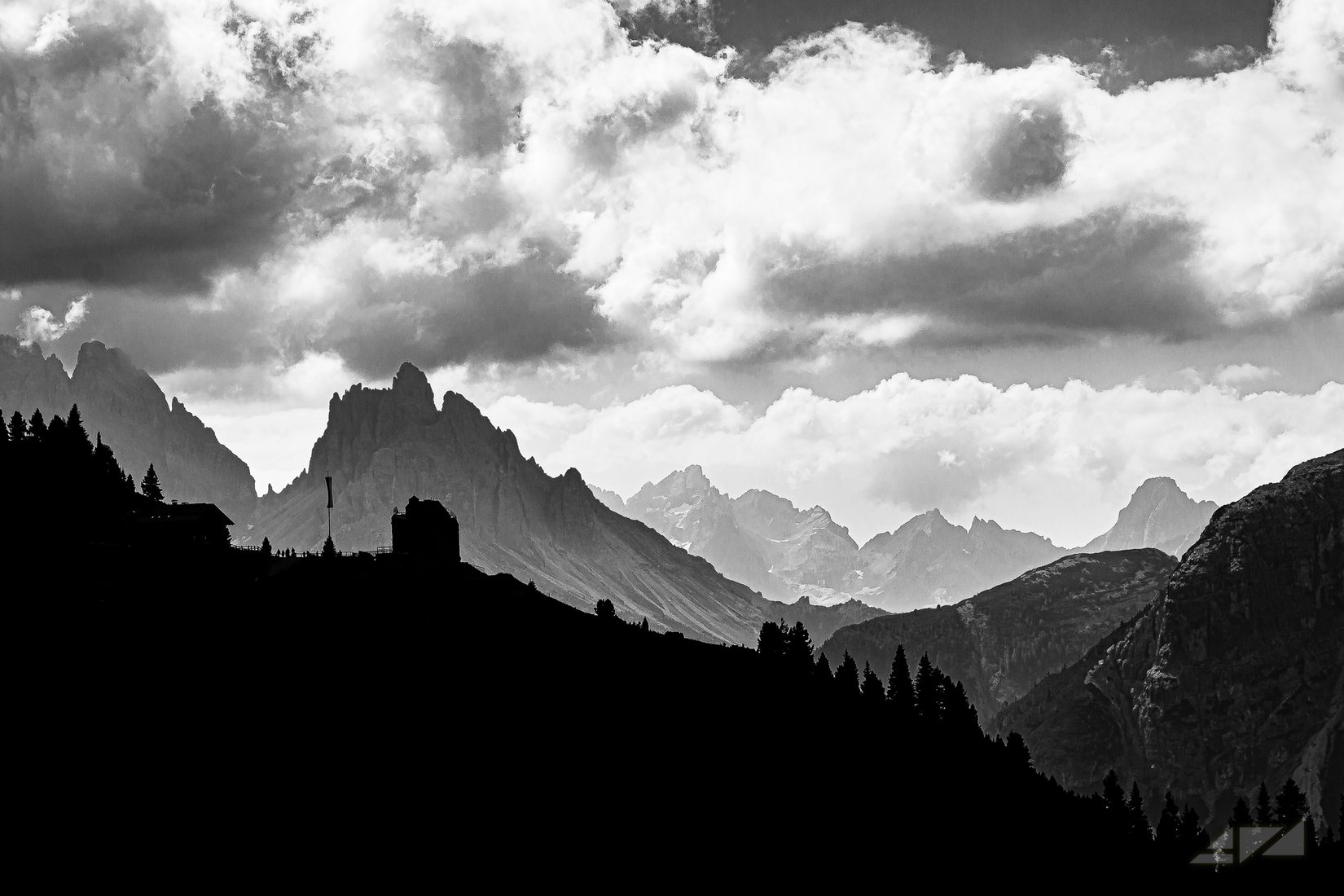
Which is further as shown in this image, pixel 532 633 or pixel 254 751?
pixel 532 633

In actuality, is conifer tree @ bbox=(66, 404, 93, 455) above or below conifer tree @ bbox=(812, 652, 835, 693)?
above

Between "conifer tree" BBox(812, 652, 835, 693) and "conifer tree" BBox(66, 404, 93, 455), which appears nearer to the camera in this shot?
"conifer tree" BBox(66, 404, 93, 455)

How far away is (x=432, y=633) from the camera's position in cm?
12425

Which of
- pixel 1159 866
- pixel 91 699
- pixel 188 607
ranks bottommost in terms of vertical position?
pixel 1159 866

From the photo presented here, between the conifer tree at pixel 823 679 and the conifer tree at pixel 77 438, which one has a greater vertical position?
the conifer tree at pixel 77 438

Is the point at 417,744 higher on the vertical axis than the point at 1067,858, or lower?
higher

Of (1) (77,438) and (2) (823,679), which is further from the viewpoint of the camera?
(2) (823,679)

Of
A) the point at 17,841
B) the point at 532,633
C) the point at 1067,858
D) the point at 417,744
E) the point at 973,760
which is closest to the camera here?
the point at 17,841

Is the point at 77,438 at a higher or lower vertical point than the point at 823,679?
higher

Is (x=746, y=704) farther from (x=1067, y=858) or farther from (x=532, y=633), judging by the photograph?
(x=1067, y=858)

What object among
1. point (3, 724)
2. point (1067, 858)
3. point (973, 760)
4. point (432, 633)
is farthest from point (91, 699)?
point (973, 760)

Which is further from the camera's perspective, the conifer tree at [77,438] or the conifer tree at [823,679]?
the conifer tree at [823,679]

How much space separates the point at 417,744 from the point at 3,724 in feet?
89.8

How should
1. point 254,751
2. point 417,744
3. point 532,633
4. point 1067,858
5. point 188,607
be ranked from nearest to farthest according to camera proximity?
point 254,751 → point 417,744 → point 188,607 → point 532,633 → point 1067,858
